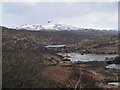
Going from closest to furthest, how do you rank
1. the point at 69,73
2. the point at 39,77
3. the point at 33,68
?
the point at 39,77
the point at 33,68
the point at 69,73

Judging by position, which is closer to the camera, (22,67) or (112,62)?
(22,67)

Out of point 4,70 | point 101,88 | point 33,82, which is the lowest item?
point 101,88

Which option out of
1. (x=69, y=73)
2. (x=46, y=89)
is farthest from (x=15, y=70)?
(x=69, y=73)

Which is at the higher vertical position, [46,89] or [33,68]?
[33,68]

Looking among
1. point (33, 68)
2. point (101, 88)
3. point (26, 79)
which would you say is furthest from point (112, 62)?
point (26, 79)

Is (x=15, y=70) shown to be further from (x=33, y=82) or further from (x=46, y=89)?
(x=46, y=89)

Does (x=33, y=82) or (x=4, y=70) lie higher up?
(x=4, y=70)

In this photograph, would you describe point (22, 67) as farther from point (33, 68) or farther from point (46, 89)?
point (46, 89)

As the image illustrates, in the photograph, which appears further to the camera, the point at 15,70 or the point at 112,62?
the point at 112,62

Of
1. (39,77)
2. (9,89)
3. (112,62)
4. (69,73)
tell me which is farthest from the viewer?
(112,62)
